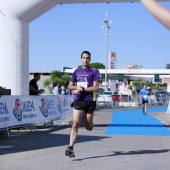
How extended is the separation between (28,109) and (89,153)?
4.73 metres

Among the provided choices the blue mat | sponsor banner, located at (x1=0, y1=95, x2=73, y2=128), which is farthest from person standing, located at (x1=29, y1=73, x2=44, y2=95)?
the blue mat

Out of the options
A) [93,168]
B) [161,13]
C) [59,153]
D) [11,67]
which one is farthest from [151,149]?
[161,13]

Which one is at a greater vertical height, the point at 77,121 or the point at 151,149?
the point at 77,121

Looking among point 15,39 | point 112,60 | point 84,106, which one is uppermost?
point 112,60

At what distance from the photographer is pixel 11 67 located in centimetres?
1310

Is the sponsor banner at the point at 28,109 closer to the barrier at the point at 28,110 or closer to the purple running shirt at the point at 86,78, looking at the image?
the barrier at the point at 28,110

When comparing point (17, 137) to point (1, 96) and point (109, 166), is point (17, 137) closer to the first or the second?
point (1, 96)

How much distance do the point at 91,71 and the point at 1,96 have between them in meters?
3.73

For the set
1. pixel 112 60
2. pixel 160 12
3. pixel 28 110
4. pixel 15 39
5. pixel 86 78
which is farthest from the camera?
pixel 112 60

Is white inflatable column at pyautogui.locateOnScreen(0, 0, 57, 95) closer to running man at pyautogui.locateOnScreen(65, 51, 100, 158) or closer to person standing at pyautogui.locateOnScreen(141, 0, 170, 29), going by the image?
running man at pyautogui.locateOnScreen(65, 51, 100, 158)

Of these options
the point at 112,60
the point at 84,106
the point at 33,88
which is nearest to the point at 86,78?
the point at 84,106

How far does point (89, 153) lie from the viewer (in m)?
8.14

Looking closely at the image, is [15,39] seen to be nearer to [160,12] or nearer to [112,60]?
[160,12]

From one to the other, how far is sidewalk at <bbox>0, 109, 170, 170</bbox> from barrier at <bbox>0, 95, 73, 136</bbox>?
0.51m
